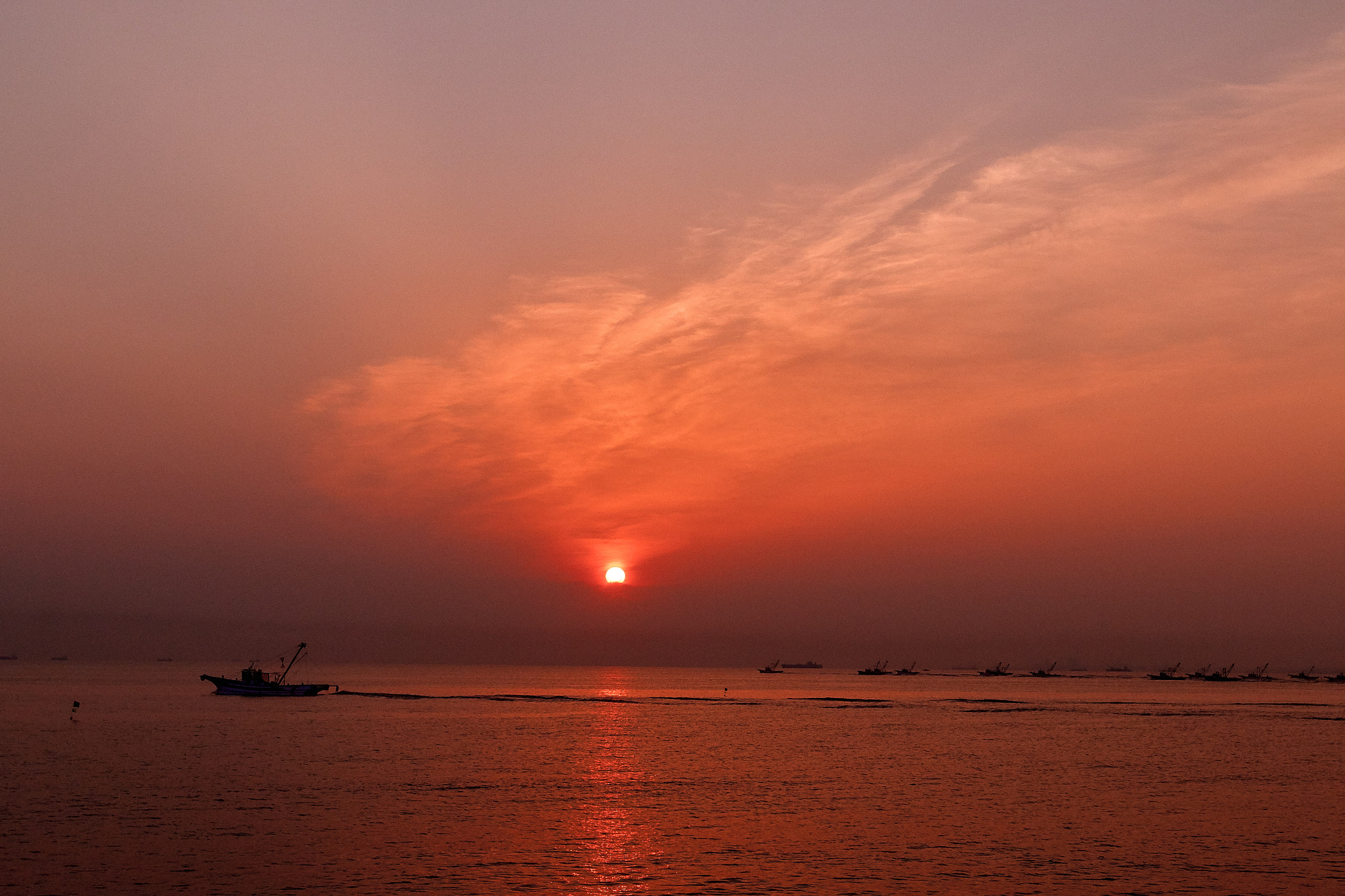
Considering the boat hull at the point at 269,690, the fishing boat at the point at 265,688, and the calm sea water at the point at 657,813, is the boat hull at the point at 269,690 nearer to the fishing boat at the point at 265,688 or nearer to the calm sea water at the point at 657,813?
the fishing boat at the point at 265,688

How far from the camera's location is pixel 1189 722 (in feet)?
511

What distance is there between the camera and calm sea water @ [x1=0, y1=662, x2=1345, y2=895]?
140ft

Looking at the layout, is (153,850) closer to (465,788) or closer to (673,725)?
(465,788)

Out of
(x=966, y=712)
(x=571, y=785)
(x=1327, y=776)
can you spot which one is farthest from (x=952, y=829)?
(x=966, y=712)

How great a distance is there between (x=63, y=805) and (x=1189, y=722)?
147 metres

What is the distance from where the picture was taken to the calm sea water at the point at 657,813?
140 ft

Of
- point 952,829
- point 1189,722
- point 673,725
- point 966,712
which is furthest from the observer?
point 966,712

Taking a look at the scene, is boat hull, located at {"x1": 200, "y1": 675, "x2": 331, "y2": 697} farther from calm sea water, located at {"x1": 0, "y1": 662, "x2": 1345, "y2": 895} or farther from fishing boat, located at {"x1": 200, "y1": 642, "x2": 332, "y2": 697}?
calm sea water, located at {"x1": 0, "y1": 662, "x2": 1345, "y2": 895}

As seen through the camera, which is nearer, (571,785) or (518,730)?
(571,785)

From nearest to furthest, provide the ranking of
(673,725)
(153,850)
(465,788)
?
(153,850), (465,788), (673,725)

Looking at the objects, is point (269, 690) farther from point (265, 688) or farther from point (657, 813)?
point (657, 813)

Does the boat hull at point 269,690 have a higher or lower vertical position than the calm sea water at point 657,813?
higher

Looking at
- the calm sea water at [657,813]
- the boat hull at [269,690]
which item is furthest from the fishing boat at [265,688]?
the calm sea water at [657,813]

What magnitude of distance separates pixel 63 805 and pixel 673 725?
8825 cm
